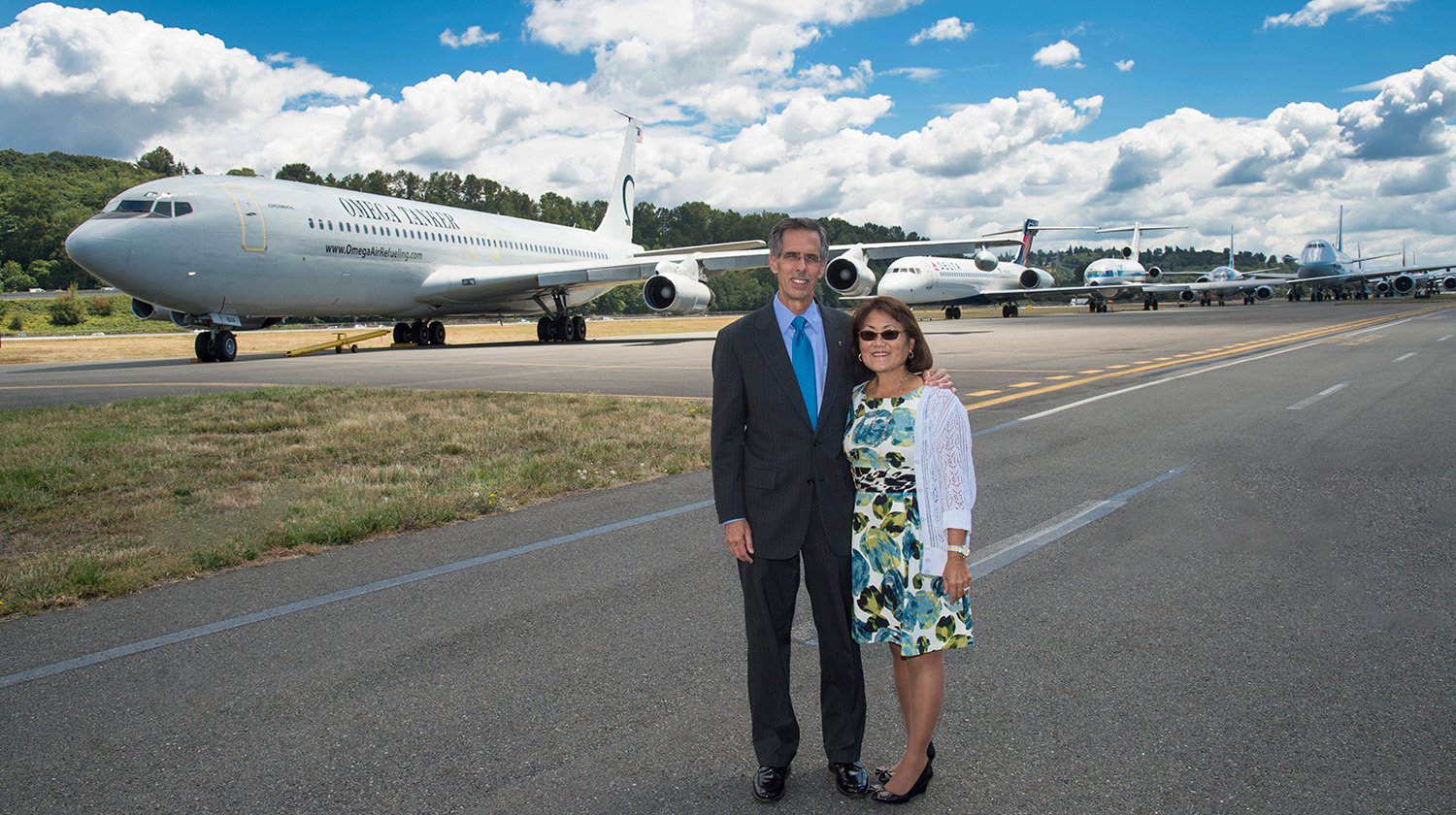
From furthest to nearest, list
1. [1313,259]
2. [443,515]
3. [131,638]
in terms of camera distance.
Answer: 1. [1313,259]
2. [443,515]
3. [131,638]

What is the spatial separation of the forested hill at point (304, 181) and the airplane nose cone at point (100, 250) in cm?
4132

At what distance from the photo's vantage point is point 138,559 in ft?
16.3

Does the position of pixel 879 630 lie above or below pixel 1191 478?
above

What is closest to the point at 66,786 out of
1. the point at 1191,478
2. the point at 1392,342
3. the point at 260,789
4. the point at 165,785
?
the point at 165,785

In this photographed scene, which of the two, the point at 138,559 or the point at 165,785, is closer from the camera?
the point at 165,785

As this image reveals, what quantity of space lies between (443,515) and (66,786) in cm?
340

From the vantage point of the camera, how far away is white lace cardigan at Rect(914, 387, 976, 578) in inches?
99.7

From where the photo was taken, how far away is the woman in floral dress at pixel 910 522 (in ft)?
8.36

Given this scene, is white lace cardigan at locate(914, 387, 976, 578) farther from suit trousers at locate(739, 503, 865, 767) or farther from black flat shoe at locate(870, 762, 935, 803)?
black flat shoe at locate(870, 762, 935, 803)

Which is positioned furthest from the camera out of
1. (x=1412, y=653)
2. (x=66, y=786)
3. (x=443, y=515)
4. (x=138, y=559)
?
(x=443, y=515)

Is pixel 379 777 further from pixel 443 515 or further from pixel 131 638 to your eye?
pixel 443 515

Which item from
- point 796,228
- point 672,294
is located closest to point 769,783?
point 796,228

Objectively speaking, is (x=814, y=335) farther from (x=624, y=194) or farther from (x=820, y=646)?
(x=624, y=194)

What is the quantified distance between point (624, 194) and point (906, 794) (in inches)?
1497
